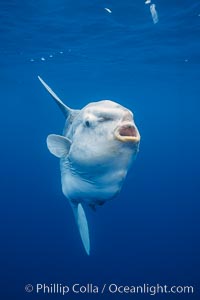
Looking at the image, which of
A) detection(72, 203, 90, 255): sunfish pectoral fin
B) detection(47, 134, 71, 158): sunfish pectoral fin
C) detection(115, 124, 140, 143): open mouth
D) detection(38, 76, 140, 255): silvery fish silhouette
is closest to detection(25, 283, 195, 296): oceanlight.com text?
detection(72, 203, 90, 255): sunfish pectoral fin

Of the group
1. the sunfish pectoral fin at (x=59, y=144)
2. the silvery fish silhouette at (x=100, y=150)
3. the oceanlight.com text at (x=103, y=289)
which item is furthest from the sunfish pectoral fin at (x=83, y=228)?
the oceanlight.com text at (x=103, y=289)

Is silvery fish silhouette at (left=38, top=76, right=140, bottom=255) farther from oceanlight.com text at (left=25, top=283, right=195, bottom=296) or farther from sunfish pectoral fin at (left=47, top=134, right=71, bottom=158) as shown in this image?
oceanlight.com text at (left=25, top=283, right=195, bottom=296)

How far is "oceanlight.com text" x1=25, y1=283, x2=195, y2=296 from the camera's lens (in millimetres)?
11914

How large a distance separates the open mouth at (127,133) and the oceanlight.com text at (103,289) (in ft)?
32.5

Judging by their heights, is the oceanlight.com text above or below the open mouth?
below

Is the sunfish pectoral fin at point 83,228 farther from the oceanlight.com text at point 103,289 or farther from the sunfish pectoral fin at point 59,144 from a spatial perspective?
the oceanlight.com text at point 103,289

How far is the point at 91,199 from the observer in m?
4.30

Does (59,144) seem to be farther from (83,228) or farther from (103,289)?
(103,289)

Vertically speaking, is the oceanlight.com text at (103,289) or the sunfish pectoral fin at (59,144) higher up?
the sunfish pectoral fin at (59,144)

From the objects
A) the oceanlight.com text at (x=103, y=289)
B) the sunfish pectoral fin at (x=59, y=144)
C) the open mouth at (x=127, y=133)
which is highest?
the sunfish pectoral fin at (x=59, y=144)

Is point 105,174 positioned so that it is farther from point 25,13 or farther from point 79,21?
point 79,21

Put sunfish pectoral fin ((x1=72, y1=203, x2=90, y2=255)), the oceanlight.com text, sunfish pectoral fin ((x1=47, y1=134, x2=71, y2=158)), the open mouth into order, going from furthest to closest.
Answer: the oceanlight.com text < sunfish pectoral fin ((x1=72, y1=203, x2=90, y2=255)) < sunfish pectoral fin ((x1=47, y1=134, x2=71, y2=158)) < the open mouth

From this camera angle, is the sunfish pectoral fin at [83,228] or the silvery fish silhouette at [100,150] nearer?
the silvery fish silhouette at [100,150]

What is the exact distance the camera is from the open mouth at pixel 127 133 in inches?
124
